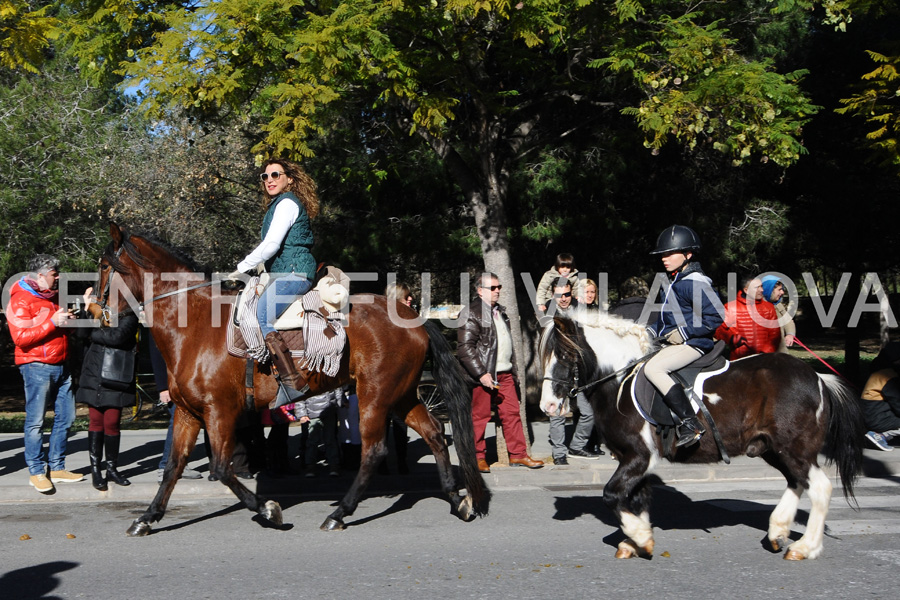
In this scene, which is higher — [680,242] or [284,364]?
[680,242]

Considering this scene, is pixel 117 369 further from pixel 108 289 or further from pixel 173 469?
pixel 173 469

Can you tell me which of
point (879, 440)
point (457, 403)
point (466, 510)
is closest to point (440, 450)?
point (457, 403)

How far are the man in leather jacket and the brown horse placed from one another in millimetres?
1457

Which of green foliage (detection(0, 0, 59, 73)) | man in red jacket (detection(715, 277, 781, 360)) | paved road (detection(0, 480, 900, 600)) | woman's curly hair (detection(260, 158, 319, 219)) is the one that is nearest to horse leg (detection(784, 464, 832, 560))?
paved road (detection(0, 480, 900, 600))

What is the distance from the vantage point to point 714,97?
10547 millimetres

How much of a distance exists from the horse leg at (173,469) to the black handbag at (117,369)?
5.25ft

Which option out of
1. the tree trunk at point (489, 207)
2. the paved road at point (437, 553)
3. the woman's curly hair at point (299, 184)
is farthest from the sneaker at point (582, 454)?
the woman's curly hair at point (299, 184)

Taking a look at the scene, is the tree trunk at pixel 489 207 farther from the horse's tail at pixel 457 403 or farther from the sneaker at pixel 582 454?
the horse's tail at pixel 457 403

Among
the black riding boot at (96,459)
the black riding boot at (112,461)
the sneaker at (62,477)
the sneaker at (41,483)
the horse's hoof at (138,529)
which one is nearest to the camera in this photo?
the horse's hoof at (138,529)

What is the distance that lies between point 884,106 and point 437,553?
384 inches

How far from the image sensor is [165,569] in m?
6.12

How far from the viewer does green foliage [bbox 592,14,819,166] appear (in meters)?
10.4

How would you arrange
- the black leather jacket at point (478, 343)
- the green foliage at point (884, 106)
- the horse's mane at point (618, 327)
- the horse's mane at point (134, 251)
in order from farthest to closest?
the green foliage at point (884, 106) < the black leather jacket at point (478, 343) < the horse's mane at point (134, 251) < the horse's mane at point (618, 327)

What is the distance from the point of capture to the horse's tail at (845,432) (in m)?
→ 6.55
